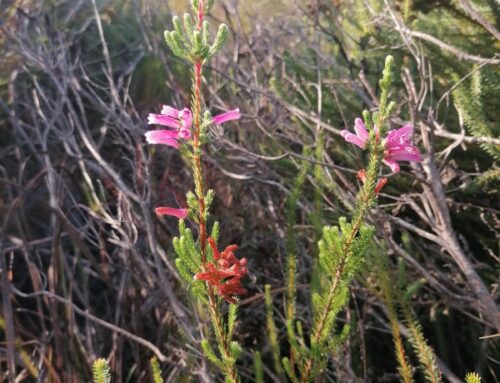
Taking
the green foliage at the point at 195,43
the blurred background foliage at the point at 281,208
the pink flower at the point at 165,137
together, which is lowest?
the blurred background foliage at the point at 281,208

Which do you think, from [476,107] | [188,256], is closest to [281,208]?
[476,107]

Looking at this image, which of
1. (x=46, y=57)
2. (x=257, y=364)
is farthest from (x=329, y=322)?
(x=46, y=57)

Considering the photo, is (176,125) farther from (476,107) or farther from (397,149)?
(476,107)

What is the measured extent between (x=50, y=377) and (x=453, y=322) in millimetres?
1432

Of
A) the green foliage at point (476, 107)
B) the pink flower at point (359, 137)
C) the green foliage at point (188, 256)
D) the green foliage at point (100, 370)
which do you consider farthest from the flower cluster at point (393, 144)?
the green foliage at point (476, 107)

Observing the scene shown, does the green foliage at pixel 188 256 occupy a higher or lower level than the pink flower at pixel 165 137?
lower

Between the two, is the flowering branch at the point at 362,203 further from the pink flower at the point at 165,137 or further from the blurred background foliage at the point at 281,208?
the blurred background foliage at the point at 281,208

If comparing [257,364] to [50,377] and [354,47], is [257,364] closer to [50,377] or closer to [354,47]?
[50,377]

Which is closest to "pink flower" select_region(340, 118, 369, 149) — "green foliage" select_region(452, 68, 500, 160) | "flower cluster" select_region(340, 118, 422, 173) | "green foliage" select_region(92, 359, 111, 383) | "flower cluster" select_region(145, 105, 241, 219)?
"flower cluster" select_region(340, 118, 422, 173)

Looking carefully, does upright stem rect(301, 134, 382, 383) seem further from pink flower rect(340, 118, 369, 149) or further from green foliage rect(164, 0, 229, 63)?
green foliage rect(164, 0, 229, 63)

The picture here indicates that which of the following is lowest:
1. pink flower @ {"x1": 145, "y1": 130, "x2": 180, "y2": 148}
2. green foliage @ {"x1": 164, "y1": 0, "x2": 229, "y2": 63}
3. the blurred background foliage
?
the blurred background foliage

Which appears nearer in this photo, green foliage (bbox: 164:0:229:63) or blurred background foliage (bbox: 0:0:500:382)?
green foliage (bbox: 164:0:229:63)

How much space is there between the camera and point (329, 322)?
1.11 m

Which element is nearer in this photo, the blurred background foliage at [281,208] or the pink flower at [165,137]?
the pink flower at [165,137]
